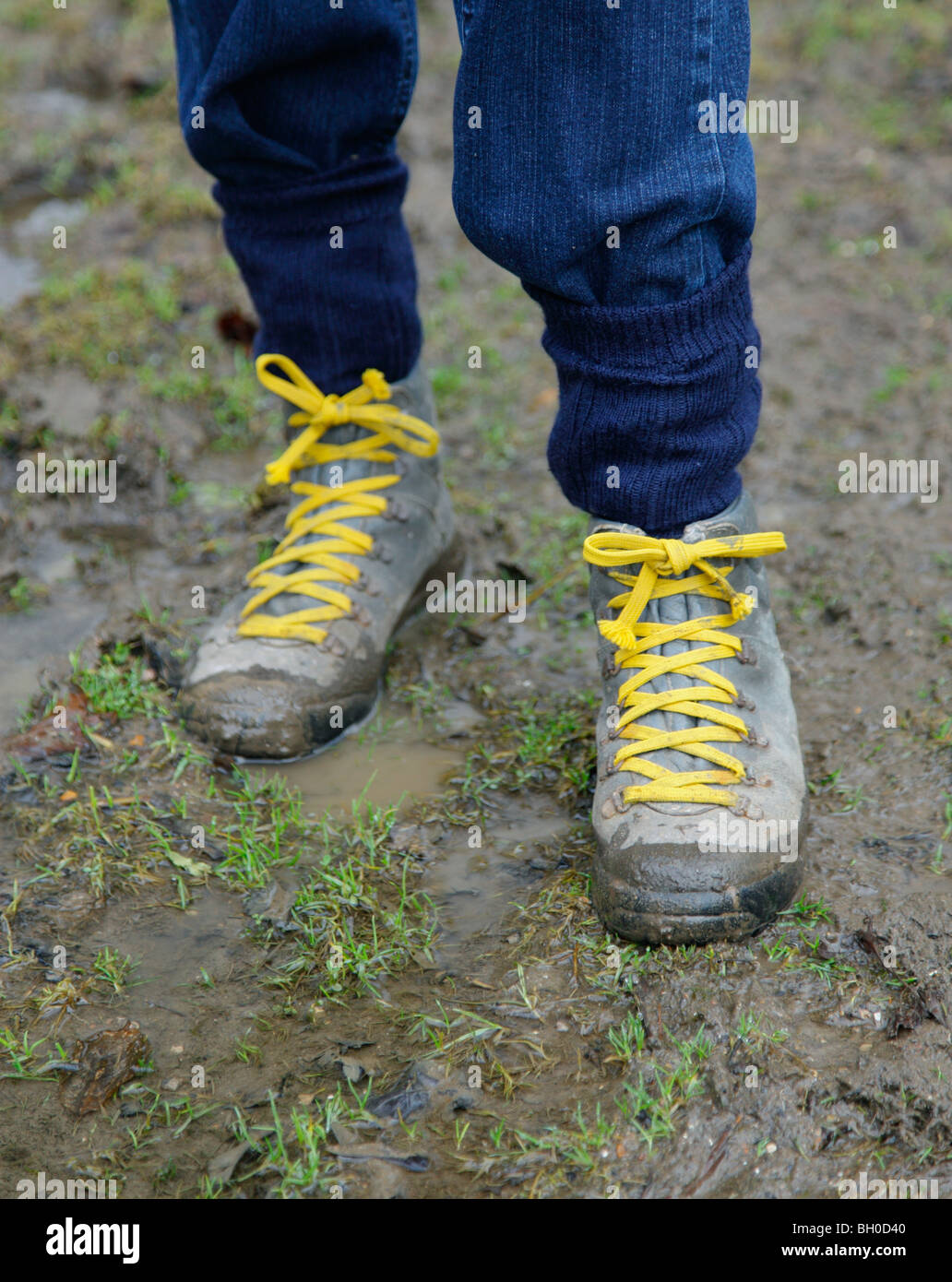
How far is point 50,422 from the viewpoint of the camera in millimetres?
2793

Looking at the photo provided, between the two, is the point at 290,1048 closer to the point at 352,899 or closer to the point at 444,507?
the point at 352,899

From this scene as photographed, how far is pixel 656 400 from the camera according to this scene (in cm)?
148

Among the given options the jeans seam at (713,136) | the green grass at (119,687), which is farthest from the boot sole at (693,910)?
the green grass at (119,687)

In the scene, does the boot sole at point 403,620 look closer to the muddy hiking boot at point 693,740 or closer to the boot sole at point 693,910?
the muddy hiking boot at point 693,740

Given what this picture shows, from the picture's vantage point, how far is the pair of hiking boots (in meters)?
1.55

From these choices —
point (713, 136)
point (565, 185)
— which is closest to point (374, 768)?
point (565, 185)

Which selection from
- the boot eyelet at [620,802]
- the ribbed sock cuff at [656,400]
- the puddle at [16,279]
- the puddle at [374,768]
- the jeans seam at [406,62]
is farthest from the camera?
the puddle at [16,279]

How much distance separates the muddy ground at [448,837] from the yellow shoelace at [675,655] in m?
0.23

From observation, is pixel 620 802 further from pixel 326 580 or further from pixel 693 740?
pixel 326 580

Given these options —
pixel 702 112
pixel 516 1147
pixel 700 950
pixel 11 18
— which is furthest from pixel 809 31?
pixel 516 1147

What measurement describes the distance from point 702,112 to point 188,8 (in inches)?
35.9

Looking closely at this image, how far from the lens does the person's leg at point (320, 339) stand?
1.77 m

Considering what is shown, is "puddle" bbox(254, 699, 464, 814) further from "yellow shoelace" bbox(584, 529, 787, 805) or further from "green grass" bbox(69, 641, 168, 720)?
"yellow shoelace" bbox(584, 529, 787, 805)

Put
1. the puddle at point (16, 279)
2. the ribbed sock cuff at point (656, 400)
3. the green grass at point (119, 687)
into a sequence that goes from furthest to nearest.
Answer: the puddle at point (16, 279) < the green grass at point (119, 687) < the ribbed sock cuff at point (656, 400)
